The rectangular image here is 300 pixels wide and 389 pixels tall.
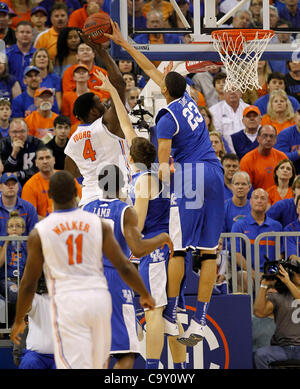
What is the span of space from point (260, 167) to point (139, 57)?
408cm

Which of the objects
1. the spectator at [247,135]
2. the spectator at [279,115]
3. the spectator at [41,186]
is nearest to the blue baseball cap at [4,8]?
the spectator at [41,186]

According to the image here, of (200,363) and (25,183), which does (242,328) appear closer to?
(200,363)

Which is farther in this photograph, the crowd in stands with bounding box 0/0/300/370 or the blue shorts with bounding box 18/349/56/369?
the crowd in stands with bounding box 0/0/300/370

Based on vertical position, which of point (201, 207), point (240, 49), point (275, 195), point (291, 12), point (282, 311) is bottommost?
point (282, 311)

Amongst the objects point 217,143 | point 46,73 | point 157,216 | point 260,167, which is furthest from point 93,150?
point 46,73

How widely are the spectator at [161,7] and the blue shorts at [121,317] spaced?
900 cm

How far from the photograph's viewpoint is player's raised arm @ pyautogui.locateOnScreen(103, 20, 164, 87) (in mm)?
8477

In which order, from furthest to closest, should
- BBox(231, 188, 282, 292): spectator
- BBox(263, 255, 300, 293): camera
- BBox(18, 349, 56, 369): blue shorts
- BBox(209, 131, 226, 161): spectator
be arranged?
1. BBox(209, 131, 226, 161): spectator
2. BBox(231, 188, 282, 292): spectator
3. BBox(263, 255, 300, 293): camera
4. BBox(18, 349, 56, 369): blue shorts

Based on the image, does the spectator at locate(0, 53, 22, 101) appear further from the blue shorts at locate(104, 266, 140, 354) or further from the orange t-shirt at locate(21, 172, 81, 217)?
the blue shorts at locate(104, 266, 140, 354)

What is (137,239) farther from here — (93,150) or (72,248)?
(93,150)

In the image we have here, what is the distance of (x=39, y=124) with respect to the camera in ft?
40.3

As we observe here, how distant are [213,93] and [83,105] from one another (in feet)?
17.5

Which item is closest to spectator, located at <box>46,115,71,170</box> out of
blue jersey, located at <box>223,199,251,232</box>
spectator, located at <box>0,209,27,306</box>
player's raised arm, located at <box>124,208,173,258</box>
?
spectator, located at <box>0,209,27,306</box>

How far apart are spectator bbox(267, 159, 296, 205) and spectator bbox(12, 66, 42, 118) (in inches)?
156
